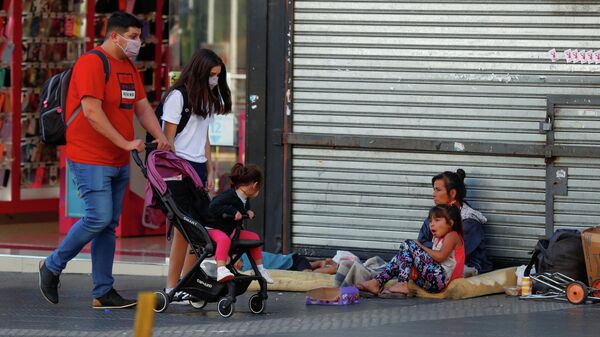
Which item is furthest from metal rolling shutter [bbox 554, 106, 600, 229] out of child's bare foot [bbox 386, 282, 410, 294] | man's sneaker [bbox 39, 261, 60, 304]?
man's sneaker [bbox 39, 261, 60, 304]

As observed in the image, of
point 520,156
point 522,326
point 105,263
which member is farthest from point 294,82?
point 522,326

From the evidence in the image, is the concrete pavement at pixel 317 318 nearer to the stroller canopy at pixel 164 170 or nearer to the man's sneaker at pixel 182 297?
the man's sneaker at pixel 182 297

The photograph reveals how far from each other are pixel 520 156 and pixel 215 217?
9.00ft

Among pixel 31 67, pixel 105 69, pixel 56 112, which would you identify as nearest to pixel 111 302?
pixel 56 112

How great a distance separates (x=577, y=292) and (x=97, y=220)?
3.25 meters

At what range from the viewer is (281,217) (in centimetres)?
1093

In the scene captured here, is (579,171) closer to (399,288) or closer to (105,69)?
(399,288)

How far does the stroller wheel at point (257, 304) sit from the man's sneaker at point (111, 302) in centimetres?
81

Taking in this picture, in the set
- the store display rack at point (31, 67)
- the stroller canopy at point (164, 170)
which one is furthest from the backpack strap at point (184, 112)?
the store display rack at point (31, 67)

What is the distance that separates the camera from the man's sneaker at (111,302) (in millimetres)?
8953

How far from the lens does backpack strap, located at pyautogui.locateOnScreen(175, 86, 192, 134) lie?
9.11 meters

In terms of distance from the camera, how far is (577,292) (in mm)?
9227

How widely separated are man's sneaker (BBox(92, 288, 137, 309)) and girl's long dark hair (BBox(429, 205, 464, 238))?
7.31 ft

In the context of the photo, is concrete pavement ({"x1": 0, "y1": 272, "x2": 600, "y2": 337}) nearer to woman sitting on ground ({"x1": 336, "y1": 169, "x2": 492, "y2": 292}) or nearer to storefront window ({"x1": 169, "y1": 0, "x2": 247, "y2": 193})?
woman sitting on ground ({"x1": 336, "y1": 169, "x2": 492, "y2": 292})
